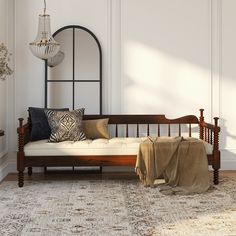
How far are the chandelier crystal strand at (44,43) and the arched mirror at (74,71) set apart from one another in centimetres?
34

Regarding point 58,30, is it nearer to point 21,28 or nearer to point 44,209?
point 21,28

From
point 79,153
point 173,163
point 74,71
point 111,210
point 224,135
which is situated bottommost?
A: point 111,210

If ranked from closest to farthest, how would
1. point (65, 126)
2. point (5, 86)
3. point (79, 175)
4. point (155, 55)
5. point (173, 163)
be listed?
point (173, 163)
point (65, 126)
point (79, 175)
point (5, 86)
point (155, 55)

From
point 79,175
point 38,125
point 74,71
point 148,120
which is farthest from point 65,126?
point 148,120

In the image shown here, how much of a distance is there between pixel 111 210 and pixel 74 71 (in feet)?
8.13

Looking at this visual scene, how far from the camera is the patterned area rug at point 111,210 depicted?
3.47m

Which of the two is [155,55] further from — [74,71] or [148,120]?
[74,71]

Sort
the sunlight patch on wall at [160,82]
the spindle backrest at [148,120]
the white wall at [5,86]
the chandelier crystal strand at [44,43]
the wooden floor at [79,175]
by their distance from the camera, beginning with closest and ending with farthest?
the chandelier crystal strand at [44,43]
the wooden floor at [79,175]
the white wall at [5,86]
the spindle backrest at [148,120]
the sunlight patch on wall at [160,82]

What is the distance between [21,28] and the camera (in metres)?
6.03

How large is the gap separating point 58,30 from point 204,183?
2733mm

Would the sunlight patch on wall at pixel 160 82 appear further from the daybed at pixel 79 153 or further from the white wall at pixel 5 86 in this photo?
the white wall at pixel 5 86

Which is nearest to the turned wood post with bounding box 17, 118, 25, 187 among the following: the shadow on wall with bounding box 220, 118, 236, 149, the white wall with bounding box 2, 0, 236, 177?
the white wall with bounding box 2, 0, 236, 177

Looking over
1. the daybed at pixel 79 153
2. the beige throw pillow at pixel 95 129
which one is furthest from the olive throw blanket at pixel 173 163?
the beige throw pillow at pixel 95 129

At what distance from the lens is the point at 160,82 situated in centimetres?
613
